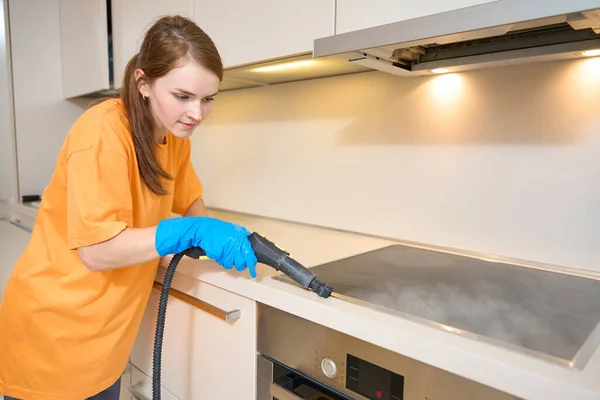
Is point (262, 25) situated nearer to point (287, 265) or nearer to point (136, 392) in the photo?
point (287, 265)

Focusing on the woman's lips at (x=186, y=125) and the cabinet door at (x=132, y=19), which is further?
the cabinet door at (x=132, y=19)

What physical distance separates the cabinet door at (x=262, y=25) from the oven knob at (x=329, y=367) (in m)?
0.69

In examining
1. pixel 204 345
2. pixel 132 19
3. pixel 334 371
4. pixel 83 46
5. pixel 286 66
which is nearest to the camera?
pixel 334 371

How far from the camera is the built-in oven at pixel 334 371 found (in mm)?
618

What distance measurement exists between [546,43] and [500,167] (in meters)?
0.30

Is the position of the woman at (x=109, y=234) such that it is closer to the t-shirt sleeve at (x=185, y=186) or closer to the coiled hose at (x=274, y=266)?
the coiled hose at (x=274, y=266)

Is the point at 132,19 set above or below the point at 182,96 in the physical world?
above

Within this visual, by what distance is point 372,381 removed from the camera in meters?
0.70

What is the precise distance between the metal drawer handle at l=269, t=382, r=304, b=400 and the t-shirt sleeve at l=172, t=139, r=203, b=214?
0.59 metres

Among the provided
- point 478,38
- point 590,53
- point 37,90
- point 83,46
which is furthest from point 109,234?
point 37,90

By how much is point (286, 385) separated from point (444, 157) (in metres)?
0.70

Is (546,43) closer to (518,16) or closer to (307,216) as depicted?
(518,16)

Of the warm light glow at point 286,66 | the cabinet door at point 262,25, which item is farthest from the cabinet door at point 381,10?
the warm light glow at point 286,66

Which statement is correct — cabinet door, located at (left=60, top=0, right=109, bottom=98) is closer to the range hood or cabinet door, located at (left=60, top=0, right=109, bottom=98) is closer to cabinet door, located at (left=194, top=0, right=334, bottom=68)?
cabinet door, located at (left=194, top=0, right=334, bottom=68)
